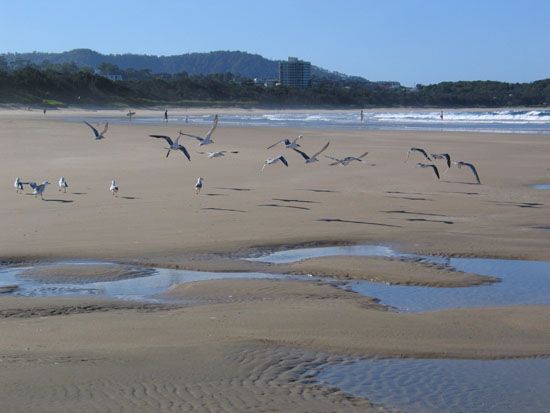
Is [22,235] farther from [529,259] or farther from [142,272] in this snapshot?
[529,259]

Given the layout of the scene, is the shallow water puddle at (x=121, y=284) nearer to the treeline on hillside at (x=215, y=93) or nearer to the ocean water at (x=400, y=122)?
the ocean water at (x=400, y=122)

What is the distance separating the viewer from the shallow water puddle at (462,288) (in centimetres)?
900

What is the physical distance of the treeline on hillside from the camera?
87.7 meters

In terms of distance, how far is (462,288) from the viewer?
966 centimetres

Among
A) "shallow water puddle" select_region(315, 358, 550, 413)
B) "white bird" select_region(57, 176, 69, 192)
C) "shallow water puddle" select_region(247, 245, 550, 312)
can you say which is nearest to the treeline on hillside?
"white bird" select_region(57, 176, 69, 192)

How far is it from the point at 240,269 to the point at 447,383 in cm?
428

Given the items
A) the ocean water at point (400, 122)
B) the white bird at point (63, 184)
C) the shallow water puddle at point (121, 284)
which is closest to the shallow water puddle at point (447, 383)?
the shallow water puddle at point (121, 284)

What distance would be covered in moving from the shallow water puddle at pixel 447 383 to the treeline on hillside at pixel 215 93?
251 ft

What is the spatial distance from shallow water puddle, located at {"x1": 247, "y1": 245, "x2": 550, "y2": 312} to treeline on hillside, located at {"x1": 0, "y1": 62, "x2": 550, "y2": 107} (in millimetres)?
72105

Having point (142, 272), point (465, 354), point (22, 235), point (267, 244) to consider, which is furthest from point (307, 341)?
point (22, 235)

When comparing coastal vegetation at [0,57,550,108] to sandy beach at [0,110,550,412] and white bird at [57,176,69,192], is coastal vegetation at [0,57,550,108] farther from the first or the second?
white bird at [57,176,69,192]

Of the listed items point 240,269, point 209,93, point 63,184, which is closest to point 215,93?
point 209,93

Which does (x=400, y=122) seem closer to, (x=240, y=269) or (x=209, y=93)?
(x=240, y=269)

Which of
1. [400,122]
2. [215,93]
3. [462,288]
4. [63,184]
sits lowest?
[400,122]
